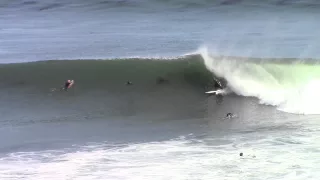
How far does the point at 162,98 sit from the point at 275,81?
2129mm

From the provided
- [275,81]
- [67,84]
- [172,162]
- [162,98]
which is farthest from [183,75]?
[172,162]

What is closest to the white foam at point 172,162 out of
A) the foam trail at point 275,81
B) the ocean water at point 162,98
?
the ocean water at point 162,98

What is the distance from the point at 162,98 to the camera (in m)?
11.0

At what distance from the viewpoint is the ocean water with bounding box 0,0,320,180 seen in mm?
6883

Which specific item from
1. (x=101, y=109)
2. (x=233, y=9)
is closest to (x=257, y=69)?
(x=101, y=109)

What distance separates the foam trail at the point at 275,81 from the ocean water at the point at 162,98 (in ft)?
0.07

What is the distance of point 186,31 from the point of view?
701 inches

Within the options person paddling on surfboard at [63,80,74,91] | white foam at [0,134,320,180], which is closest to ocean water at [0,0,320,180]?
white foam at [0,134,320,180]

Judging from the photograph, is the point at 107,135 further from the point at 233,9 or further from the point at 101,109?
the point at 233,9

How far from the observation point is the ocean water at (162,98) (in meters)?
6.88

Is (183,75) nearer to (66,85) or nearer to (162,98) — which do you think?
(162,98)

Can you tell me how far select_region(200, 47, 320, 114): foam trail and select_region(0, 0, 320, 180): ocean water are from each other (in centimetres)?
2

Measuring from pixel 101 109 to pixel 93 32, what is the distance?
8.74 meters

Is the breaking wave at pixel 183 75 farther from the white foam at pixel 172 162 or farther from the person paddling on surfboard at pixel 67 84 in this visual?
the white foam at pixel 172 162
